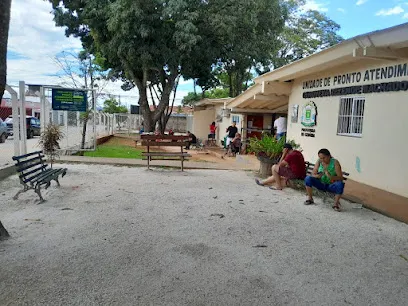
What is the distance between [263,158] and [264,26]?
525 inches

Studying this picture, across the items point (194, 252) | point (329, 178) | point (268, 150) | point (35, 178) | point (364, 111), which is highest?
point (364, 111)

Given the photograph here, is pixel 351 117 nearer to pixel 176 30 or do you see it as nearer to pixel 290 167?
pixel 290 167

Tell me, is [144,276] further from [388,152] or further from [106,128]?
[106,128]

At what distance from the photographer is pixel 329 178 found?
243 inches

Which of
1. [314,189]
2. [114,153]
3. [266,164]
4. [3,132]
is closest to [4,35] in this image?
[314,189]

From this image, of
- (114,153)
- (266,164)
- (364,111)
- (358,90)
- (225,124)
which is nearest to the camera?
(364,111)

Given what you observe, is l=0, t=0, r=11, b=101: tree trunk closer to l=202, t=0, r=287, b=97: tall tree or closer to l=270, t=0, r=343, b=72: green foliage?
l=202, t=0, r=287, b=97: tall tree

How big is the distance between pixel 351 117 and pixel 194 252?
6.07 metres

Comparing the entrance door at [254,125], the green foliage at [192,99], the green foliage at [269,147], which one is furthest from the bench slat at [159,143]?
the green foliage at [192,99]

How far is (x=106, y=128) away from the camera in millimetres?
24281

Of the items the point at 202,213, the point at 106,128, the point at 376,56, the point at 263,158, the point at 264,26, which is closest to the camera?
the point at 202,213

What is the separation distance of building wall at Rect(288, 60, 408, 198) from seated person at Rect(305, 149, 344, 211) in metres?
1.61

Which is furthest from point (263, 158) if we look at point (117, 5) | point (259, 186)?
point (117, 5)

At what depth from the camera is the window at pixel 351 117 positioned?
8.18 metres
